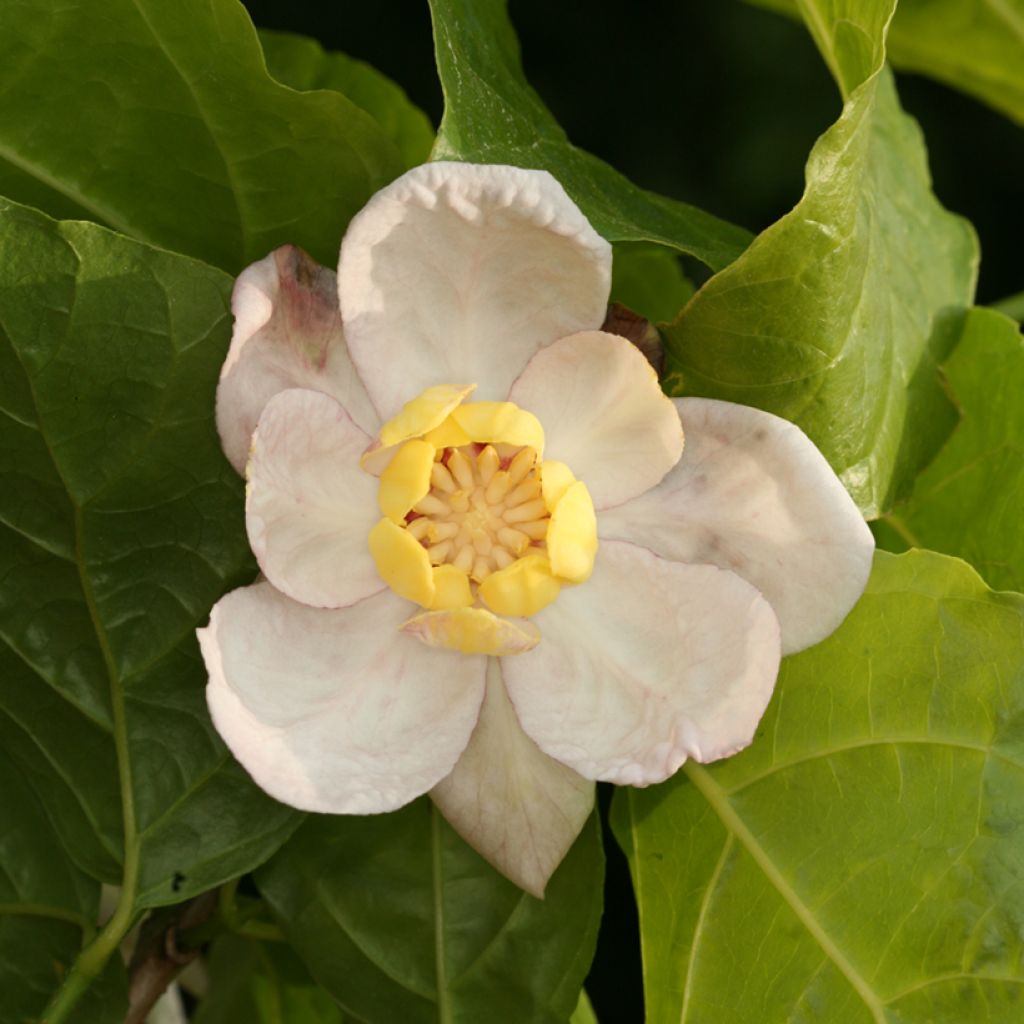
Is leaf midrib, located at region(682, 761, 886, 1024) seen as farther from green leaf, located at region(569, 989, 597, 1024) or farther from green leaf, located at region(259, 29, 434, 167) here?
green leaf, located at region(259, 29, 434, 167)

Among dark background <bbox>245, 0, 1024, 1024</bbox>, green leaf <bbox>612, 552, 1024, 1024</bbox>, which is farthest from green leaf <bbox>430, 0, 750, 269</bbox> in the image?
dark background <bbox>245, 0, 1024, 1024</bbox>

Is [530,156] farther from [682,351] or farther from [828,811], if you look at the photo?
[828,811]

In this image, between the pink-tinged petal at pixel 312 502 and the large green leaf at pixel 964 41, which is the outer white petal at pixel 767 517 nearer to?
the pink-tinged petal at pixel 312 502

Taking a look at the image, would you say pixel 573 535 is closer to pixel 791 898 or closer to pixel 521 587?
pixel 521 587

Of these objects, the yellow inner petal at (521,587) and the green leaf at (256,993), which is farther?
the green leaf at (256,993)

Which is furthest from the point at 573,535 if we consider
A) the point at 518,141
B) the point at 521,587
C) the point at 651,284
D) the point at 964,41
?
the point at 964,41

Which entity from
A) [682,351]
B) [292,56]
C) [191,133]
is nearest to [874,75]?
[682,351]

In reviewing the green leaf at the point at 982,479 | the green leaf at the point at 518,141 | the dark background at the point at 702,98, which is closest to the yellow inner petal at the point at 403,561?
the green leaf at the point at 518,141
